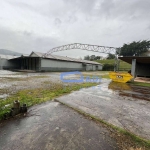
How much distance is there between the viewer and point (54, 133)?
91.6 inches

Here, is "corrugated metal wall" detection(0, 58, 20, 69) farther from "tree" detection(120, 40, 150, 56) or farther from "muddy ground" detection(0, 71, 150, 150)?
"tree" detection(120, 40, 150, 56)

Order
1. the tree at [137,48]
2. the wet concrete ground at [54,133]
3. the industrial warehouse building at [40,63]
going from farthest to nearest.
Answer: the tree at [137,48], the industrial warehouse building at [40,63], the wet concrete ground at [54,133]

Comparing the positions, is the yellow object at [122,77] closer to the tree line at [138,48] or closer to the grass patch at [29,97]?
the grass patch at [29,97]

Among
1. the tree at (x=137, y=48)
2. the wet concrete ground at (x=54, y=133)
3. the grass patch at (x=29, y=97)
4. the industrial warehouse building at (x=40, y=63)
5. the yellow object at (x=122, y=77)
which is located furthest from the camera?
the tree at (x=137, y=48)

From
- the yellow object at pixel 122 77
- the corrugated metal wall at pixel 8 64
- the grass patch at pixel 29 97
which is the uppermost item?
the corrugated metal wall at pixel 8 64

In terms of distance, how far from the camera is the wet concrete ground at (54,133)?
1.98 meters

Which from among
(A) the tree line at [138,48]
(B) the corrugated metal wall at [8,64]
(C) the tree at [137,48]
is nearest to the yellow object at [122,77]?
(B) the corrugated metal wall at [8,64]

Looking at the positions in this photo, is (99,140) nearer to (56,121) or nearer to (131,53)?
(56,121)

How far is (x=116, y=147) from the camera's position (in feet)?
6.52

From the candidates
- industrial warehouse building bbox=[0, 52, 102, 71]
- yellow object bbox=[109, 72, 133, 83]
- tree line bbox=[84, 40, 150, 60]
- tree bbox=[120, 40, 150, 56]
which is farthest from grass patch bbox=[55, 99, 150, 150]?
tree bbox=[120, 40, 150, 56]

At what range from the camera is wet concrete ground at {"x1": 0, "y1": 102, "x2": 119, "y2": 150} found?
77.8 inches

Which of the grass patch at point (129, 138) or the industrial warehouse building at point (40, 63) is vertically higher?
the industrial warehouse building at point (40, 63)

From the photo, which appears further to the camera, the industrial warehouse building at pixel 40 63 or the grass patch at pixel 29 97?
the industrial warehouse building at pixel 40 63

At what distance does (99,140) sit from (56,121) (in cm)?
121
